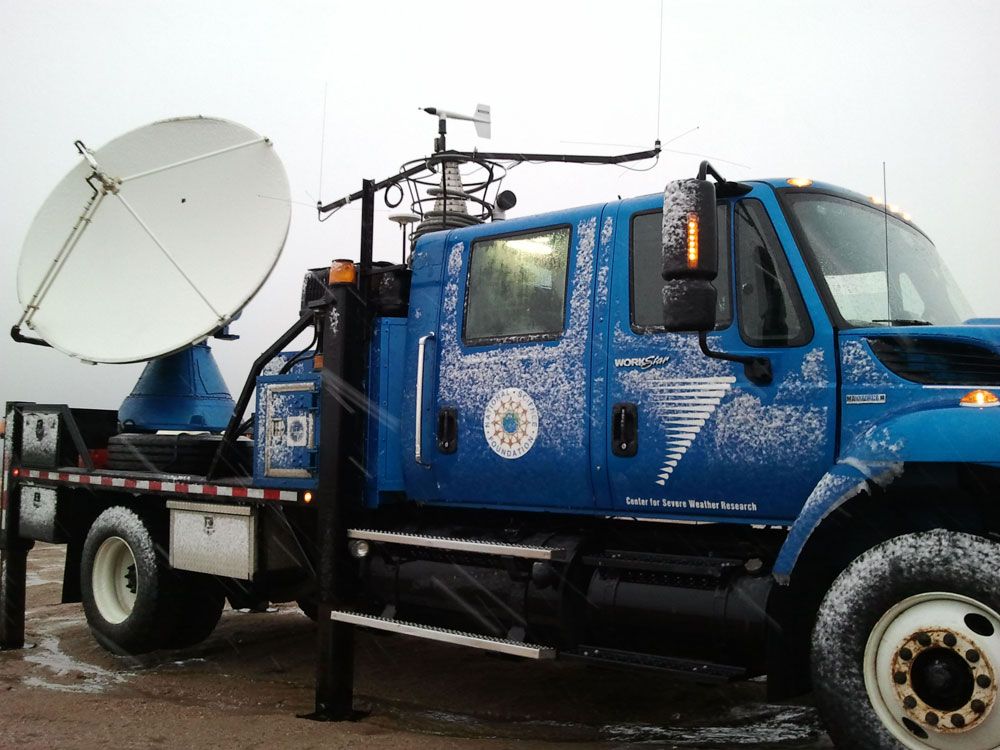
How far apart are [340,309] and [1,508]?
467 centimetres

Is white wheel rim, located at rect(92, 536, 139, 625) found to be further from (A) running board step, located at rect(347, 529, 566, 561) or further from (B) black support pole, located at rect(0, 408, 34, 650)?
(A) running board step, located at rect(347, 529, 566, 561)

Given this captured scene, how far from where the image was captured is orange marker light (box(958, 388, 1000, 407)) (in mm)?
3998

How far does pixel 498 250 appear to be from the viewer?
586cm

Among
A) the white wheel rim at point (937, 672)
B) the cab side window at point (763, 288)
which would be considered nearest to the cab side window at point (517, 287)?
the cab side window at point (763, 288)

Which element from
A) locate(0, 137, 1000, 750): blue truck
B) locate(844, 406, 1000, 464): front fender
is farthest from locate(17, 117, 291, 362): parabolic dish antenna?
locate(844, 406, 1000, 464): front fender

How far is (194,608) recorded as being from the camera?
25.2ft

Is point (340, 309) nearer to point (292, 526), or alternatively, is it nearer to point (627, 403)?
point (292, 526)

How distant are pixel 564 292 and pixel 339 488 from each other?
6.02 feet

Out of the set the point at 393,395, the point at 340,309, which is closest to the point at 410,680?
the point at 393,395

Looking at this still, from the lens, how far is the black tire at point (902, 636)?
372cm

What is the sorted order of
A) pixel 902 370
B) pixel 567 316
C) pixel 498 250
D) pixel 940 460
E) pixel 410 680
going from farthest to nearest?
pixel 410 680
pixel 498 250
pixel 567 316
pixel 902 370
pixel 940 460

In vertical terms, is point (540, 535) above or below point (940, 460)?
below

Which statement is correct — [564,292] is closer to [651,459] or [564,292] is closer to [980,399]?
[651,459]

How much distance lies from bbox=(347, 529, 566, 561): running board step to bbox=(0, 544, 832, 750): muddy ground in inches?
39.6
